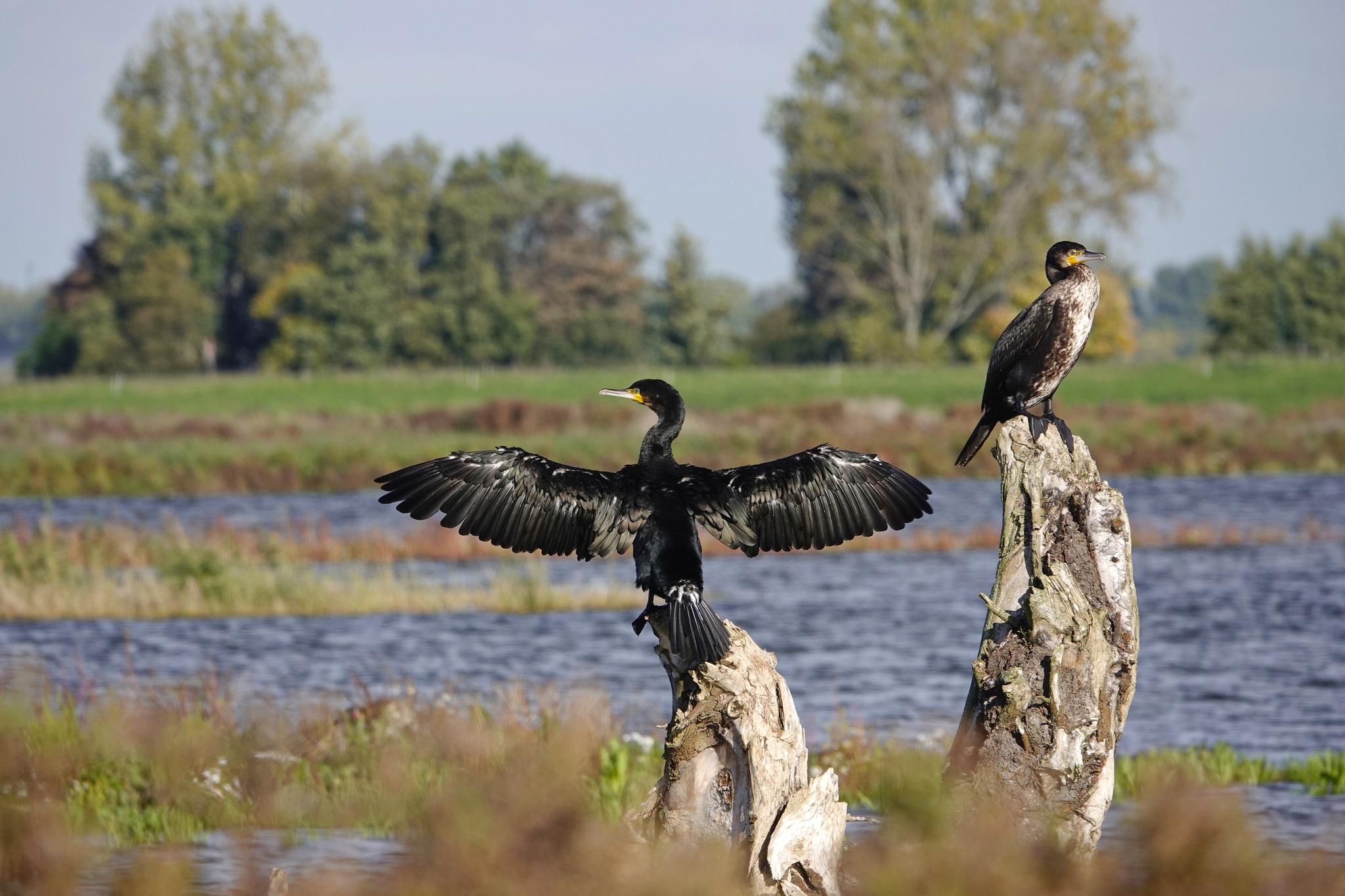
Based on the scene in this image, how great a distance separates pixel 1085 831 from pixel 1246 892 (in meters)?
0.61

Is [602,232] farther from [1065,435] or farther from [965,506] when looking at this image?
[1065,435]

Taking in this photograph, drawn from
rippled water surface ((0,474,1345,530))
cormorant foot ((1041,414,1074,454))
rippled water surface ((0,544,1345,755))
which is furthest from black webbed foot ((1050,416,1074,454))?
rippled water surface ((0,474,1345,530))

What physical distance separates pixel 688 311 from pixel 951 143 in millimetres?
14221

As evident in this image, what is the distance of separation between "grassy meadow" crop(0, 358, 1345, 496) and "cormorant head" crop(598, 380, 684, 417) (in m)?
26.1

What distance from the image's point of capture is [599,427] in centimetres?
3966

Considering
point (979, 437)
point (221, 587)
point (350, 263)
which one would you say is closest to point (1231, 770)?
point (979, 437)

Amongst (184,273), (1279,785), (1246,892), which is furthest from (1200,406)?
(184,273)

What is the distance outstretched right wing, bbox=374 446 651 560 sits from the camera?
21.7 ft

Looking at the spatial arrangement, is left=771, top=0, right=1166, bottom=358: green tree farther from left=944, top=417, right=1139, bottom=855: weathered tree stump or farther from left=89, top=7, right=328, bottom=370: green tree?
left=944, top=417, right=1139, bottom=855: weathered tree stump

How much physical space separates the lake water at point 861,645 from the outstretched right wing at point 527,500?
206 inches

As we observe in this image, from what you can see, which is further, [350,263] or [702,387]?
[350,263]

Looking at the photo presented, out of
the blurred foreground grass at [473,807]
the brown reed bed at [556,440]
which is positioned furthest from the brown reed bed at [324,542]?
the blurred foreground grass at [473,807]

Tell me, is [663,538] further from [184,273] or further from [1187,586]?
[184,273]

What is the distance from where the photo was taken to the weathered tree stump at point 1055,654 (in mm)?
5938
